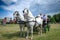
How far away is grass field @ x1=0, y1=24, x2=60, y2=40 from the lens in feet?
21.1

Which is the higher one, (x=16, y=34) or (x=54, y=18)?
(x=54, y=18)

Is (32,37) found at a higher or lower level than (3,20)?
lower

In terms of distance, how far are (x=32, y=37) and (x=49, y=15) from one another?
5.11ft

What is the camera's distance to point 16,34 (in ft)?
23.0

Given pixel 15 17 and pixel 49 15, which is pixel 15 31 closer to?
pixel 15 17

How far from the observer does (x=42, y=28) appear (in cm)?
738

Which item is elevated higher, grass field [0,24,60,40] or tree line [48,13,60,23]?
tree line [48,13,60,23]

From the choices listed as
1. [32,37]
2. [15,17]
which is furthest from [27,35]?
[15,17]

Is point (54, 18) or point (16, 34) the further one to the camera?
point (54, 18)

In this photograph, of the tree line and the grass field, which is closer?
the grass field

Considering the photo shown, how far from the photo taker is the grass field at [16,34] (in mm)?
6444

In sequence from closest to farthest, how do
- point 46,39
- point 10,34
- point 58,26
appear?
point 46,39 → point 10,34 → point 58,26

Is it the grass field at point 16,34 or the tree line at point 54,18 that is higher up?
the tree line at point 54,18

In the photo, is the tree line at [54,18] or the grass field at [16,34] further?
the tree line at [54,18]
